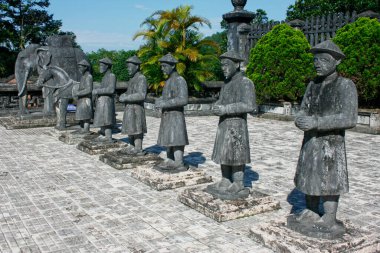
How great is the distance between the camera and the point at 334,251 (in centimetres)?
420

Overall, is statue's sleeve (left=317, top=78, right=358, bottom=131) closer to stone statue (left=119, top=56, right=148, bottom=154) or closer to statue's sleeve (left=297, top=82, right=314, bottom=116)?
statue's sleeve (left=297, top=82, right=314, bottom=116)

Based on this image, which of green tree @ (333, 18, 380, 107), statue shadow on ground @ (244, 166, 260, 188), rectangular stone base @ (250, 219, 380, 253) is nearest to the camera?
rectangular stone base @ (250, 219, 380, 253)

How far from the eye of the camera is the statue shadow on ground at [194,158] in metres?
8.87

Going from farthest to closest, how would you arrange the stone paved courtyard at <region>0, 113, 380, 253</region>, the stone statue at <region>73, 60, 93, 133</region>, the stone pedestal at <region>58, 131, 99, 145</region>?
1. the stone pedestal at <region>58, 131, 99, 145</region>
2. the stone statue at <region>73, 60, 93, 133</region>
3. the stone paved courtyard at <region>0, 113, 380, 253</region>

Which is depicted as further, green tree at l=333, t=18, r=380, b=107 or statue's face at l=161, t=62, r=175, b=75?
green tree at l=333, t=18, r=380, b=107

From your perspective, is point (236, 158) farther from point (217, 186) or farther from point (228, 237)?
point (228, 237)

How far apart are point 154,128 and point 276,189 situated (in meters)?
7.47

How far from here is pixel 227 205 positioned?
5594 mm

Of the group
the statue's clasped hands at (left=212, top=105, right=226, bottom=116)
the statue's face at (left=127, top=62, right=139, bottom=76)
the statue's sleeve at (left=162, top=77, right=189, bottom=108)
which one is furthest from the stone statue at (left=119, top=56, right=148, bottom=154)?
the statue's clasped hands at (left=212, top=105, right=226, bottom=116)

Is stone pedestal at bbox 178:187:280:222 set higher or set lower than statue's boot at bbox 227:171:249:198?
lower

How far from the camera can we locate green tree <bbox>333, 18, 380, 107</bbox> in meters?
13.3

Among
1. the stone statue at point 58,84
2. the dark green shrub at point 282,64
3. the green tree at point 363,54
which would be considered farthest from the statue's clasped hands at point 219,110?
the dark green shrub at point 282,64

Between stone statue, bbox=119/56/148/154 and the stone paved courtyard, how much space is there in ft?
3.05

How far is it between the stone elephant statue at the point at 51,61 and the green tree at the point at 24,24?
1482 centimetres
